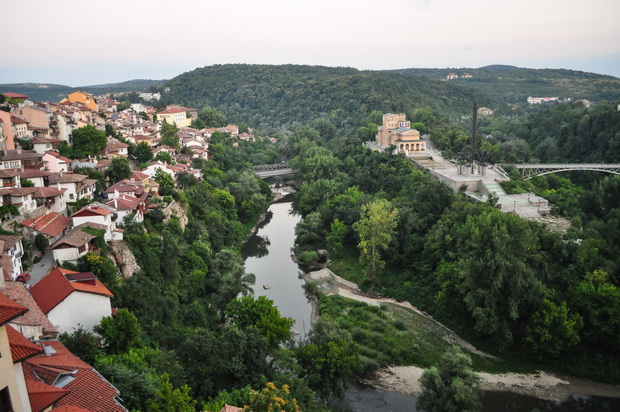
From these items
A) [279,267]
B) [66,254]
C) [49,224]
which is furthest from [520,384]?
[49,224]

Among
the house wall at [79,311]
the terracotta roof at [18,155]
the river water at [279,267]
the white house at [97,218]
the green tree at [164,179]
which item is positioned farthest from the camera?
the green tree at [164,179]

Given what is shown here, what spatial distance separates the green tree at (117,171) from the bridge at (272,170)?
27988 millimetres

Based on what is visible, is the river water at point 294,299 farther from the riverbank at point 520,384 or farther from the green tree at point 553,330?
the green tree at point 553,330

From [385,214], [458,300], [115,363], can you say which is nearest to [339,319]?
[458,300]

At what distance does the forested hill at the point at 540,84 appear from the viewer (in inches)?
4934

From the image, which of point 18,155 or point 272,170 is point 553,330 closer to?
point 18,155

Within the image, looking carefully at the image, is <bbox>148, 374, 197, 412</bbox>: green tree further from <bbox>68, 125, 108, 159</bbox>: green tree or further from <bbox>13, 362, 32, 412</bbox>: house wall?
<bbox>68, 125, 108, 159</bbox>: green tree

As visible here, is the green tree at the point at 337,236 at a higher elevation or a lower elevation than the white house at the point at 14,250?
lower

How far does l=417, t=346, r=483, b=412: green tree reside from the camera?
17078 mm

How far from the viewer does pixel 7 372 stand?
7.85 m

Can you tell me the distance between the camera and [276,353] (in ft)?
64.9

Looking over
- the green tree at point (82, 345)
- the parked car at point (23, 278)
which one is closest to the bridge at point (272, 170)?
the parked car at point (23, 278)

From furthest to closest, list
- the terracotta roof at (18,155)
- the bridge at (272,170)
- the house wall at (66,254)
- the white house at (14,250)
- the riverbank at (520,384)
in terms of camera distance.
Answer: the bridge at (272,170), the terracotta roof at (18,155), the riverbank at (520,384), the house wall at (66,254), the white house at (14,250)

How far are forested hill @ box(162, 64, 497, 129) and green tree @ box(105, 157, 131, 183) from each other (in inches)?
2090
